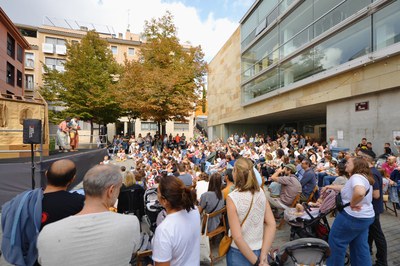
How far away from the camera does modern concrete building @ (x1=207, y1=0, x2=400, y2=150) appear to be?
8.96 meters

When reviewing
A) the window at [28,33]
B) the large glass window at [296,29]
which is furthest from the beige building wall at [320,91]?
the window at [28,33]

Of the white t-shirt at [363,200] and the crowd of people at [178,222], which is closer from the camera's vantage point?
the crowd of people at [178,222]

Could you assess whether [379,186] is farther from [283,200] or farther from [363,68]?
[363,68]

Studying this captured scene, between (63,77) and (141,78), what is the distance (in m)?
10.1

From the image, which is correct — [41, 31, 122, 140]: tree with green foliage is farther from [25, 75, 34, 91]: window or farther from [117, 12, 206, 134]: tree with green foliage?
[25, 75, 34, 91]: window

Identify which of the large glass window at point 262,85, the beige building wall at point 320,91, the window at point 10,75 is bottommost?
the beige building wall at point 320,91

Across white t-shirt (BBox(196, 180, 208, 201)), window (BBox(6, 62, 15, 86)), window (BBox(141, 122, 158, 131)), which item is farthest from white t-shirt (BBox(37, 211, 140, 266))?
window (BBox(141, 122, 158, 131))

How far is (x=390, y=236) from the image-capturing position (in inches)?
164

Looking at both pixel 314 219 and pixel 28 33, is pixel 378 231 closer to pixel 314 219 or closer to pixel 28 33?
pixel 314 219

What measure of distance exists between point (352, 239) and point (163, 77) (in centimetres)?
1639

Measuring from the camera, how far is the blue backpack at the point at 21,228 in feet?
5.74

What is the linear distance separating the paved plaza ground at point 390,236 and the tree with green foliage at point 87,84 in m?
19.8

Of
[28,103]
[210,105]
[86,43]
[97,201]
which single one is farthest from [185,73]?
[97,201]

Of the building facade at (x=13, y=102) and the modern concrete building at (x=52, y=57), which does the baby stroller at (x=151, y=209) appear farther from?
the modern concrete building at (x=52, y=57)
